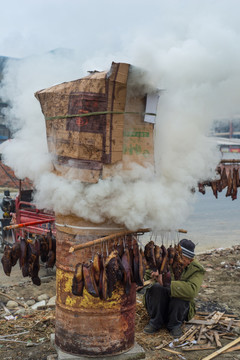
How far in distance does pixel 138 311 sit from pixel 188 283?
108cm

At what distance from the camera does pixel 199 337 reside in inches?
201

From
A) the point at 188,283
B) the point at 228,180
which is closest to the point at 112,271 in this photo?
the point at 188,283

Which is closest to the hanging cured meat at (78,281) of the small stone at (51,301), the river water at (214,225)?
the small stone at (51,301)

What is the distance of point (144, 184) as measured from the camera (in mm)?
4051

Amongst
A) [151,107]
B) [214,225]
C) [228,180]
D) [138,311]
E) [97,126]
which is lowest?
[214,225]

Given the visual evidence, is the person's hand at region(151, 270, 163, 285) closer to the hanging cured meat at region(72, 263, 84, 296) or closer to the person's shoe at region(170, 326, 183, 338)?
the person's shoe at region(170, 326, 183, 338)

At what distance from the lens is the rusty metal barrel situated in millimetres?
4133

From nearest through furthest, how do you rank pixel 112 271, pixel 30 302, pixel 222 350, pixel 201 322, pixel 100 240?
pixel 112 271, pixel 100 240, pixel 222 350, pixel 201 322, pixel 30 302

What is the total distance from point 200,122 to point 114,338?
2369mm

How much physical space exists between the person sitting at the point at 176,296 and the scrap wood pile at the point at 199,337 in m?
0.12

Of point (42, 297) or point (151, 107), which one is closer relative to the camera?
point (151, 107)

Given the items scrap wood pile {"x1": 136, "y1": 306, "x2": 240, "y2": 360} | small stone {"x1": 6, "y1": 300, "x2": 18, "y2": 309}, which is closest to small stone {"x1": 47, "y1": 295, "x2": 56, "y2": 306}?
small stone {"x1": 6, "y1": 300, "x2": 18, "y2": 309}

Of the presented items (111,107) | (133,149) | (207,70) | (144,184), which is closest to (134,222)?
(144,184)

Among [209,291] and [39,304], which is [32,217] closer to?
[39,304]
